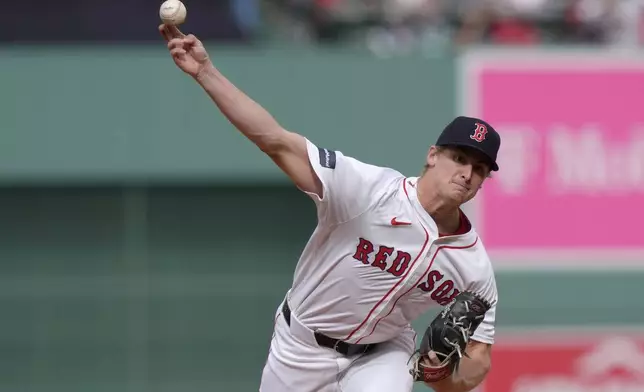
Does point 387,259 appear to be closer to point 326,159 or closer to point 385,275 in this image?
point 385,275

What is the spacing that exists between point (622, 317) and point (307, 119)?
3.04 metres

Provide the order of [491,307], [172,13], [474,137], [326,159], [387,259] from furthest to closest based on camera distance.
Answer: [491,307], [387,259], [474,137], [326,159], [172,13]

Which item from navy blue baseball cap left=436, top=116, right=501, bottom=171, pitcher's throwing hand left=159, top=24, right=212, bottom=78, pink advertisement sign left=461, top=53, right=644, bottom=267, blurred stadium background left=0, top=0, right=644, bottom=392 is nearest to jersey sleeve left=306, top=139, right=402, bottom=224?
navy blue baseball cap left=436, top=116, right=501, bottom=171

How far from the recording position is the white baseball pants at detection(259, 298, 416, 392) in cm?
464

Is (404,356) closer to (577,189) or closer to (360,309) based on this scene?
(360,309)

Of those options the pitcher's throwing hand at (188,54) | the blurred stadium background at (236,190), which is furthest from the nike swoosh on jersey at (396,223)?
the blurred stadium background at (236,190)

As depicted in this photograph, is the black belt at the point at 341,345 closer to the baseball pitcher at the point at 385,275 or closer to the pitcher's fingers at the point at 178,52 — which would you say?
the baseball pitcher at the point at 385,275

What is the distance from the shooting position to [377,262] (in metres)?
4.41

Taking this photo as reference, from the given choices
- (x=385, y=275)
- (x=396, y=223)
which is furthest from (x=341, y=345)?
(x=396, y=223)

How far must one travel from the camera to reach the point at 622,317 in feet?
29.9

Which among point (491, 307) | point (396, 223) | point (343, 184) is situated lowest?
point (491, 307)

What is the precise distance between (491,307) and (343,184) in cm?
90

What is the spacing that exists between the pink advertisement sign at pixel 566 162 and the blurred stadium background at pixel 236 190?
16mm

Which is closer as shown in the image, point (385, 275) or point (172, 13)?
point (172, 13)
